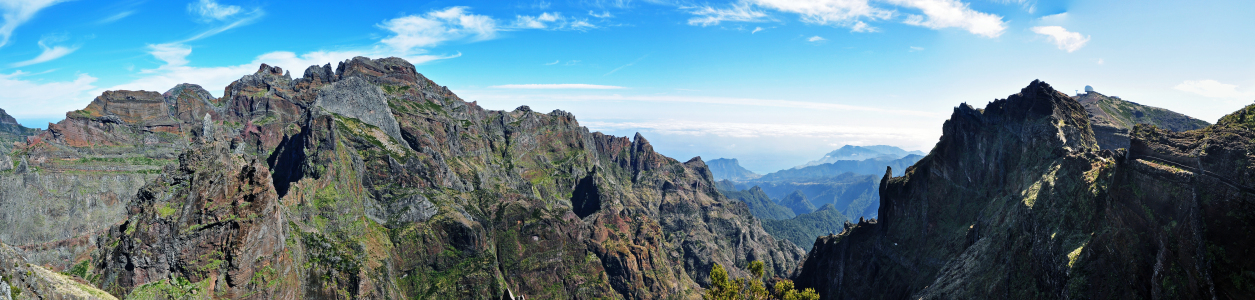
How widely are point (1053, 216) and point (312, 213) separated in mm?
139958

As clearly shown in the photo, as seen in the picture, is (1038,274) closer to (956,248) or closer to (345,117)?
(956,248)

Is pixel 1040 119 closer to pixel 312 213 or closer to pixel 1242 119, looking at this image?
pixel 1242 119

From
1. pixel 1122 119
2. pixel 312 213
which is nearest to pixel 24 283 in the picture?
pixel 312 213

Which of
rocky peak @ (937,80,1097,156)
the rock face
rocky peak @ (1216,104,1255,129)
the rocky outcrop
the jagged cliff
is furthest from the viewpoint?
rocky peak @ (937,80,1097,156)

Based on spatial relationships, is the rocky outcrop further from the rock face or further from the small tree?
the rock face

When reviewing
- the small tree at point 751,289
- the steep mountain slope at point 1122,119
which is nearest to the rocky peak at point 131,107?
the small tree at point 751,289

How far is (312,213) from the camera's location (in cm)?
11519

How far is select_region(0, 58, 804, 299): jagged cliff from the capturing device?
69.5m

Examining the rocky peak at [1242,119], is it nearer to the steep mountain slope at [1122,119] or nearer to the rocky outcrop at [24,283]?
the steep mountain slope at [1122,119]

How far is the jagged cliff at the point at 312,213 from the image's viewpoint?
69.5m

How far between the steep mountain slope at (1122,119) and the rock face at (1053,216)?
37.0 ft

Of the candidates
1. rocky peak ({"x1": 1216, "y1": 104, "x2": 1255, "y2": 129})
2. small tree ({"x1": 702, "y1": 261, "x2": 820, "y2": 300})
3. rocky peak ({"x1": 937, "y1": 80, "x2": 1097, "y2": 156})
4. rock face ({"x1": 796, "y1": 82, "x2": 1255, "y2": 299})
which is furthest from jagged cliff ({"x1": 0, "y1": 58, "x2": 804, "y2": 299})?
rocky peak ({"x1": 1216, "y1": 104, "x2": 1255, "y2": 129})

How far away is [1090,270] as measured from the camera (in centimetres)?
5012

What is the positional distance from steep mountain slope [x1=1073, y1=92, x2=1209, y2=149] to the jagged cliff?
4886 inches
